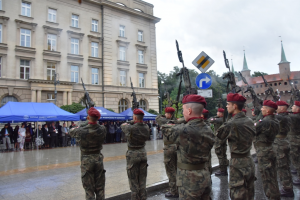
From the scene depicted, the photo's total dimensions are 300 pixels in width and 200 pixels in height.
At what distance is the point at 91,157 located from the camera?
15.3 ft

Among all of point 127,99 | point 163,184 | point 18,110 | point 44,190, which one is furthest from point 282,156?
point 127,99

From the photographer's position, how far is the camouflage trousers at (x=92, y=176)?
179 inches

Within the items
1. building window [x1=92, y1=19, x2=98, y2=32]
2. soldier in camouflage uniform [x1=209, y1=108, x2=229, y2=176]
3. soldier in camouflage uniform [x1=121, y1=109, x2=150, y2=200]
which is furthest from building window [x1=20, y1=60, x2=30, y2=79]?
soldier in camouflage uniform [x1=121, y1=109, x2=150, y2=200]

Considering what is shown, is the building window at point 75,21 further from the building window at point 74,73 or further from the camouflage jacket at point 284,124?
the camouflage jacket at point 284,124

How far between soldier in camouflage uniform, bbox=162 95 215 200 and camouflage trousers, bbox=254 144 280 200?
2.37m

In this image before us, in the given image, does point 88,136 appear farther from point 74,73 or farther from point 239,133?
point 74,73

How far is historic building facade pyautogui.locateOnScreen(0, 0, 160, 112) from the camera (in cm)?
2389

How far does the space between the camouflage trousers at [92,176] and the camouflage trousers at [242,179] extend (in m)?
2.44

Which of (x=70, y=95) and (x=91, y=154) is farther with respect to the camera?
(x=70, y=95)

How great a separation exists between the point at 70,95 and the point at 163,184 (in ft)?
72.9

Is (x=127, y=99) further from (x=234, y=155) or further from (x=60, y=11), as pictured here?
(x=234, y=155)

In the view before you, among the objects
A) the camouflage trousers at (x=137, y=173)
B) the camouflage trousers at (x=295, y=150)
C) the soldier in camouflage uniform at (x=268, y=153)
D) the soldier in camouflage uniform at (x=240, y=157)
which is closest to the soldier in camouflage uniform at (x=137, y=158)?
the camouflage trousers at (x=137, y=173)

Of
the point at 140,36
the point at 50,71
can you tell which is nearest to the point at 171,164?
the point at 50,71

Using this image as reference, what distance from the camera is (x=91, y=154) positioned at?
4.72m
